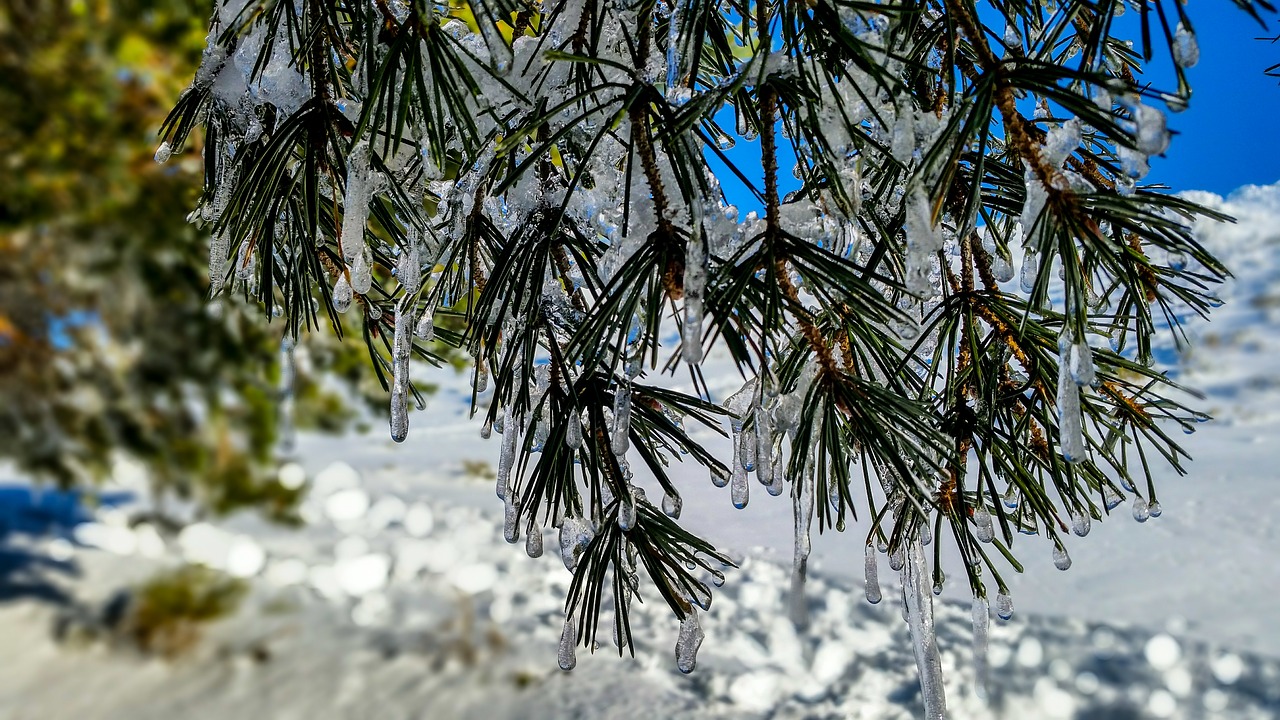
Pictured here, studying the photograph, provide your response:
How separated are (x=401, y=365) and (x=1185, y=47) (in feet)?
1.26

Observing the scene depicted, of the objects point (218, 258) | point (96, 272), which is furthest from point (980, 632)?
point (96, 272)

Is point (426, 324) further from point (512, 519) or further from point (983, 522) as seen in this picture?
point (983, 522)

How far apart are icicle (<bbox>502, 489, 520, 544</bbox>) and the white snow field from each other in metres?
1.26

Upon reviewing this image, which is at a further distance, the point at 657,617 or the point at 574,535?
the point at 657,617

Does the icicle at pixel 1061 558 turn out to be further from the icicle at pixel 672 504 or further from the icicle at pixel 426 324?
the icicle at pixel 426 324

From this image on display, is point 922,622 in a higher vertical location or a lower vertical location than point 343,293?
lower

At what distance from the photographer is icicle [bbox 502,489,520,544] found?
460 mm

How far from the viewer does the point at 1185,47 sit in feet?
0.97

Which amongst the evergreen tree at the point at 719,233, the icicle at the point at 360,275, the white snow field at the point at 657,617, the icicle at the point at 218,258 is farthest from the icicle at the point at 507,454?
the white snow field at the point at 657,617

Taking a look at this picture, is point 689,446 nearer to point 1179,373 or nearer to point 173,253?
point 173,253

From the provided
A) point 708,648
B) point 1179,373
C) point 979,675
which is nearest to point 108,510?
point 708,648

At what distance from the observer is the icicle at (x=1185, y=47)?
0.29m

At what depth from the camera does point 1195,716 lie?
4.99 ft

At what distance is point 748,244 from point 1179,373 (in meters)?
2.45
